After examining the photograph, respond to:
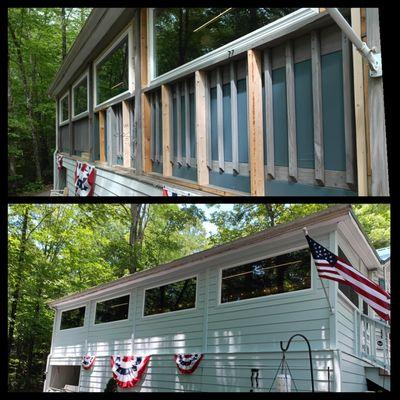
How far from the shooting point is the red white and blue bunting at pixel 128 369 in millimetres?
3043

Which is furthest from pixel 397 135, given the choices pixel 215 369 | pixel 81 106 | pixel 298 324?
pixel 215 369

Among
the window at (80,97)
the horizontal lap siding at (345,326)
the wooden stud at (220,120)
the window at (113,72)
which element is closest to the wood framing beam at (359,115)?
the wooden stud at (220,120)

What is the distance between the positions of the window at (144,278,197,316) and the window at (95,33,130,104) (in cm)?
136

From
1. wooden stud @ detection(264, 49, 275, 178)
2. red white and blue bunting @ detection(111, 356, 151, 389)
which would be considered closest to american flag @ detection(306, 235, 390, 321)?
wooden stud @ detection(264, 49, 275, 178)

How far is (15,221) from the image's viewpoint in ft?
10.2

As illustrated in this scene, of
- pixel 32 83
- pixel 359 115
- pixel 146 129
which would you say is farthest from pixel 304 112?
pixel 32 83

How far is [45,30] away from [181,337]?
1.89 m

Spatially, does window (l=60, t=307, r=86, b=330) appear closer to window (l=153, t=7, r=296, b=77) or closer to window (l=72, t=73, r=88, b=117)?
window (l=72, t=73, r=88, b=117)

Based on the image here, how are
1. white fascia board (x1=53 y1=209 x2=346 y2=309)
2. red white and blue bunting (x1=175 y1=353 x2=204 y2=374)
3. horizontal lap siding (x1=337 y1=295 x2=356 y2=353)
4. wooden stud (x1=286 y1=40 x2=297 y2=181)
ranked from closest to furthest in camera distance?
wooden stud (x1=286 y1=40 x2=297 y2=181) → horizontal lap siding (x1=337 y1=295 x2=356 y2=353) → white fascia board (x1=53 y1=209 x2=346 y2=309) → red white and blue bunting (x1=175 y1=353 x2=204 y2=374)

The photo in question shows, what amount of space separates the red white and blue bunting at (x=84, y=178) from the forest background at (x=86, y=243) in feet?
1.78

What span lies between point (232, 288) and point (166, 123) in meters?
1.25

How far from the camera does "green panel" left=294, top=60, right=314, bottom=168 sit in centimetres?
175

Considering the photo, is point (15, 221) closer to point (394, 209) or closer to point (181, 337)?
point (181, 337)

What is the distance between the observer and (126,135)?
2.36 meters
